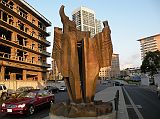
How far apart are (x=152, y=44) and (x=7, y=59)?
121 meters

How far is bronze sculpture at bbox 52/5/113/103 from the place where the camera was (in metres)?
10.8

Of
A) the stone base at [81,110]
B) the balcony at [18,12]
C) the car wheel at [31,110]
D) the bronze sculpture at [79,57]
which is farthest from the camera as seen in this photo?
the balcony at [18,12]

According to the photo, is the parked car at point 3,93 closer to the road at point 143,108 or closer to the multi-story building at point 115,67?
the road at point 143,108

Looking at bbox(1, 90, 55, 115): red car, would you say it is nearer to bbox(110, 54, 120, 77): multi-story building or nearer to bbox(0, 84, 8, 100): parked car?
bbox(0, 84, 8, 100): parked car

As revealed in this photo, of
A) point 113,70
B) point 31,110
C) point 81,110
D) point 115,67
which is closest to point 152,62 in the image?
point 31,110

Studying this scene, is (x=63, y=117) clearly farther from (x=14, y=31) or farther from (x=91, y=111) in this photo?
(x=14, y=31)

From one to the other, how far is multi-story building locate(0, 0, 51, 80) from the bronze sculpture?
32301 millimetres

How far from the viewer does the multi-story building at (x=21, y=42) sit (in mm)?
43781

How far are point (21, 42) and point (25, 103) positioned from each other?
39867 millimetres

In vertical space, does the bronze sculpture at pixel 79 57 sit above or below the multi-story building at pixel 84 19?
below

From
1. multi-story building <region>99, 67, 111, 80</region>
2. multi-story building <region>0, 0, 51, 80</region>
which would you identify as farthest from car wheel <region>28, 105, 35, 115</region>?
multi-story building <region>99, 67, 111, 80</region>

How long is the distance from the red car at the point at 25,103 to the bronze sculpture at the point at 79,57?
161 inches

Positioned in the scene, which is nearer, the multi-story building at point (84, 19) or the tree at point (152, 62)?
the multi-story building at point (84, 19)

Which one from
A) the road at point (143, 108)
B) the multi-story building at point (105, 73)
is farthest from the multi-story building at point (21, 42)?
the multi-story building at point (105, 73)
